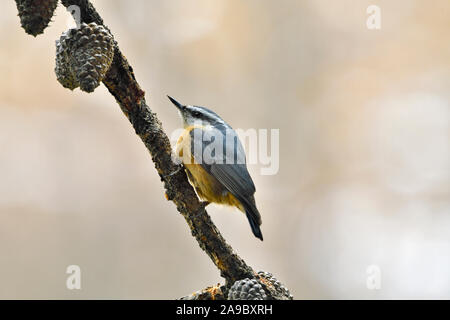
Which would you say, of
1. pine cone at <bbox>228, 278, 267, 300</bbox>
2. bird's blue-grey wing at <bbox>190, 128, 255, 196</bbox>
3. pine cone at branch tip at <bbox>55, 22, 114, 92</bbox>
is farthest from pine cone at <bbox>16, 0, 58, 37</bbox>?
bird's blue-grey wing at <bbox>190, 128, 255, 196</bbox>

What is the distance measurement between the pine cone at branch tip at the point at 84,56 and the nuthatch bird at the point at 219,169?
710 millimetres

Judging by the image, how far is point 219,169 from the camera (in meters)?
1.97

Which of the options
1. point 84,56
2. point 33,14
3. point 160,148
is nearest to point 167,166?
point 160,148

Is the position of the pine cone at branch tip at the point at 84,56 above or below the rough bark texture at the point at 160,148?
above

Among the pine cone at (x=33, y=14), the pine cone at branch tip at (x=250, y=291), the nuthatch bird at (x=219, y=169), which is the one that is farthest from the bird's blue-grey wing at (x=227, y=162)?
the pine cone at (x=33, y=14)

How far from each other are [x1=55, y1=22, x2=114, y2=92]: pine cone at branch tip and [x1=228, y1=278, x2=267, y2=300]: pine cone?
1.94 feet

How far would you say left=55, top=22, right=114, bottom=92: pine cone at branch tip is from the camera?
44.3 inches

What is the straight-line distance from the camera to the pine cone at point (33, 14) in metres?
1.13

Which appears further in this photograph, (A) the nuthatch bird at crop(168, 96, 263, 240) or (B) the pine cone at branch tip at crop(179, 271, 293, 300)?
(A) the nuthatch bird at crop(168, 96, 263, 240)

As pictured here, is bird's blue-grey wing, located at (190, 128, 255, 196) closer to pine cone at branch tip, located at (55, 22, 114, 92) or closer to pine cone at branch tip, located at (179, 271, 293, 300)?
pine cone at branch tip, located at (179, 271, 293, 300)

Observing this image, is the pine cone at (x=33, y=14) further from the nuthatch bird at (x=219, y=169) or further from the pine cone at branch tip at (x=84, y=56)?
the nuthatch bird at (x=219, y=169)

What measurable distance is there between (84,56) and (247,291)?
2.25 ft

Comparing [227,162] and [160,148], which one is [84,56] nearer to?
[160,148]
